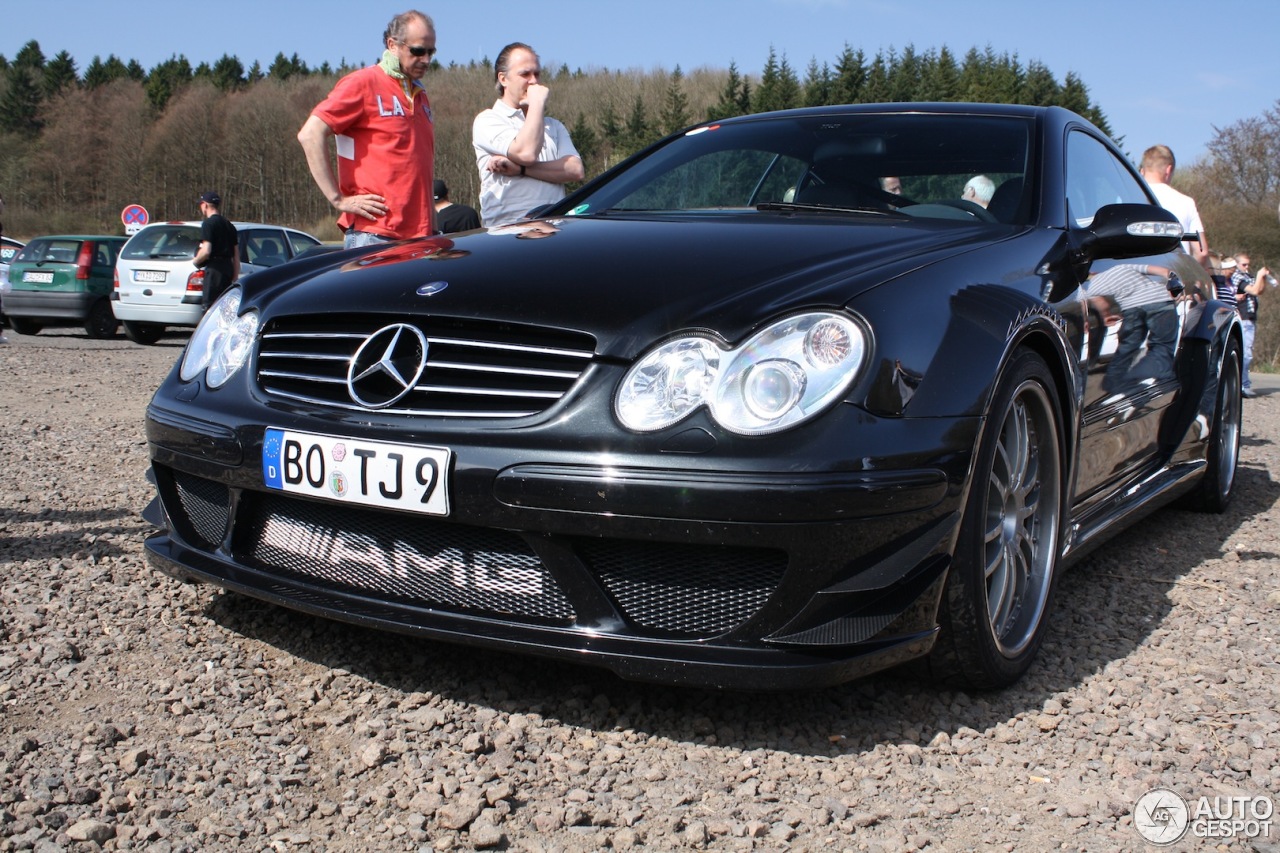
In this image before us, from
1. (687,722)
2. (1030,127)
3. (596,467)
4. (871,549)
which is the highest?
(1030,127)

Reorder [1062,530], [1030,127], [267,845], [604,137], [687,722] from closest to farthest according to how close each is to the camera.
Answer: [267,845] < [687,722] < [1062,530] < [1030,127] < [604,137]

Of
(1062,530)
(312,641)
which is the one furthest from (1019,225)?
(312,641)

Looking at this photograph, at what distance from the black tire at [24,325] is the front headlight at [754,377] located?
14952 millimetres

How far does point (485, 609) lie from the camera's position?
2.30 meters

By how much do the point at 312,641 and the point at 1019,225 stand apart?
6.60 feet

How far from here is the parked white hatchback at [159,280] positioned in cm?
1348

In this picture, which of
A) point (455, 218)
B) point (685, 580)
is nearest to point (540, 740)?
point (685, 580)

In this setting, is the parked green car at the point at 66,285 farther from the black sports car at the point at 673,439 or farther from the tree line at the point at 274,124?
the tree line at the point at 274,124

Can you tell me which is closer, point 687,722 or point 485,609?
point 485,609

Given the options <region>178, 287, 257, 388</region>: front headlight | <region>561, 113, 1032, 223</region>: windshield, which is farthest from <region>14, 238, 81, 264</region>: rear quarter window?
<region>178, 287, 257, 388</region>: front headlight

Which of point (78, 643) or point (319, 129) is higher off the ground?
point (319, 129)

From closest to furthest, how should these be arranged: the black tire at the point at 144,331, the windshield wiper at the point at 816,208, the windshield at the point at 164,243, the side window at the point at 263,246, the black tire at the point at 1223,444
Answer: the windshield wiper at the point at 816,208 → the black tire at the point at 1223,444 → the windshield at the point at 164,243 → the black tire at the point at 144,331 → the side window at the point at 263,246

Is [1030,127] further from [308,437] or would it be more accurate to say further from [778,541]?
[308,437]

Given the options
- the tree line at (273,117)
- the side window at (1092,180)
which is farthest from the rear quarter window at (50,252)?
the tree line at (273,117)
